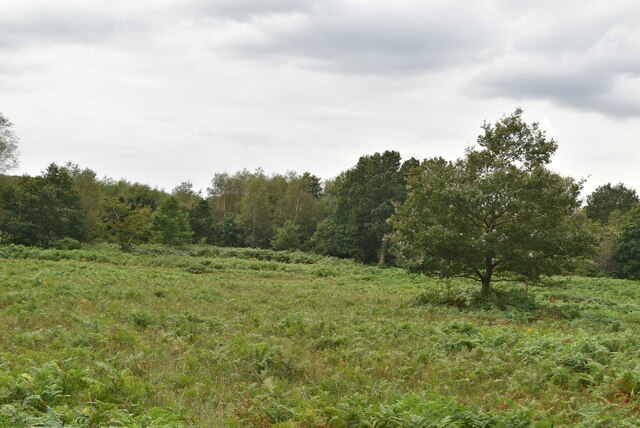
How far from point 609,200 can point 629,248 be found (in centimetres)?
3867

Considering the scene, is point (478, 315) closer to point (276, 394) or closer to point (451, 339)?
point (451, 339)

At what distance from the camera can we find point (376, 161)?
5569 cm

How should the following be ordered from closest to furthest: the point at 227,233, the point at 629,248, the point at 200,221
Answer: the point at 629,248, the point at 200,221, the point at 227,233

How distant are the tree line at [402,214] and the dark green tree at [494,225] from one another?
0.05 meters

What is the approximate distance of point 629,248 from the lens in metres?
53.2

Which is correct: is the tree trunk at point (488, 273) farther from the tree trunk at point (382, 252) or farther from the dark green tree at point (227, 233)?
the dark green tree at point (227, 233)

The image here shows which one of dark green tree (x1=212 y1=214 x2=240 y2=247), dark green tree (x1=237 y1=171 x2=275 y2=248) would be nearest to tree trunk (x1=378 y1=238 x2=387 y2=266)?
dark green tree (x1=237 y1=171 x2=275 y2=248)

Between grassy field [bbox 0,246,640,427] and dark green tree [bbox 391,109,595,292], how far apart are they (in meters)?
2.51

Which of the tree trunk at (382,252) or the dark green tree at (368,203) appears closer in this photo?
the tree trunk at (382,252)

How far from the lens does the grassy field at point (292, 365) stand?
652 cm

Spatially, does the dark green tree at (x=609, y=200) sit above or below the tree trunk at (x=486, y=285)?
above

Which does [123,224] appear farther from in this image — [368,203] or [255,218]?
[255,218]

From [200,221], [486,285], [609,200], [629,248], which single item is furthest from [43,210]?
[609,200]

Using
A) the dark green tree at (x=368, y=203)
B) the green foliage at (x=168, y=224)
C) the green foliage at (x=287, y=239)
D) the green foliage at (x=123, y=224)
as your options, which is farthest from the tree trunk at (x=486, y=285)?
the green foliage at (x=287, y=239)
